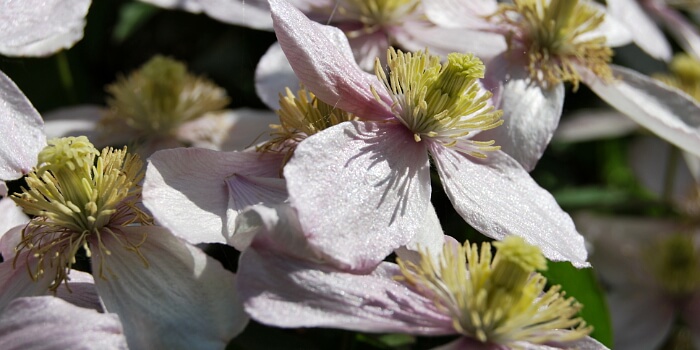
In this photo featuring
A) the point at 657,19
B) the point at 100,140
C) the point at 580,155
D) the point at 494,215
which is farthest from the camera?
the point at 580,155

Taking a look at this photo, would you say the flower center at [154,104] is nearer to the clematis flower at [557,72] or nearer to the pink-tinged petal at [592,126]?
the clematis flower at [557,72]

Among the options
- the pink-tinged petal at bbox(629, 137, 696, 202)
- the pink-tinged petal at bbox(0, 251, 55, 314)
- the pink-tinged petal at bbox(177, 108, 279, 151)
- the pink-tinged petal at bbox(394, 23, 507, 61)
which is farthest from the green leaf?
the pink-tinged petal at bbox(629, 137, 696, 202)


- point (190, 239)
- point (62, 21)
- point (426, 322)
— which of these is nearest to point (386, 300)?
point (426, 322)

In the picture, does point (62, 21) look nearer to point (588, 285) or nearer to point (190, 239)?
point (190, 239)

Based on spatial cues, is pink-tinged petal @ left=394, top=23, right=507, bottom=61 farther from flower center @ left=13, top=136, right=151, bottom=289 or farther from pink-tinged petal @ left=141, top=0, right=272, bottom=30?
flower center @ left=13, top=136, right=151, bottom=289

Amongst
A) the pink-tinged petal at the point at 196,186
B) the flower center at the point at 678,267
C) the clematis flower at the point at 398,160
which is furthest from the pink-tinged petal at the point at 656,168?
the pink-tinged petal at the point at 196,186

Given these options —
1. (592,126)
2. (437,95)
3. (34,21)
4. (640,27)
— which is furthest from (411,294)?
(592,126)
